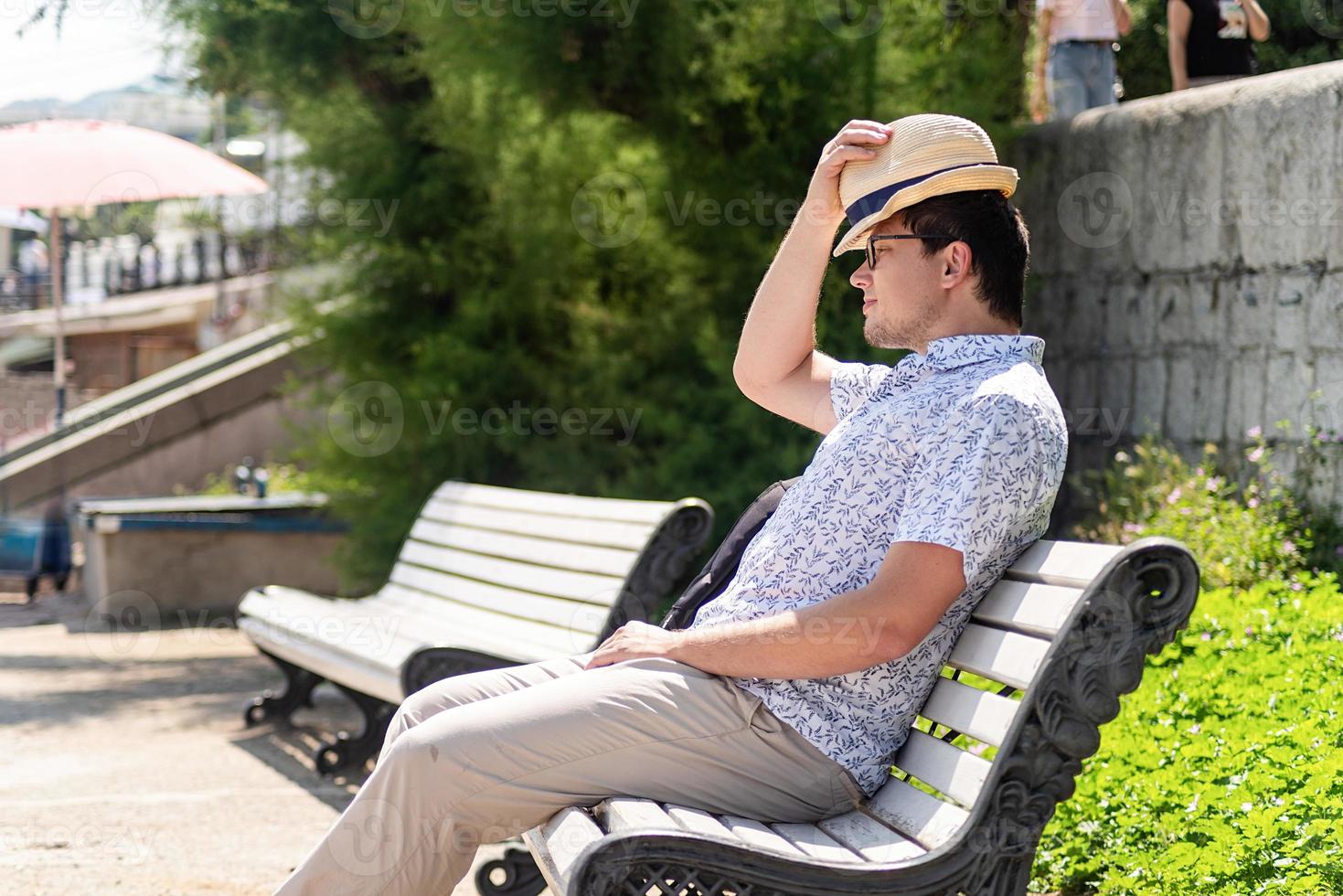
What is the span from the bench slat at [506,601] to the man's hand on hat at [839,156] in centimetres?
168

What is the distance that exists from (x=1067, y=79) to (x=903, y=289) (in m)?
4.89

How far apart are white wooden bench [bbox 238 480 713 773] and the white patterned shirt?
4.85 feet

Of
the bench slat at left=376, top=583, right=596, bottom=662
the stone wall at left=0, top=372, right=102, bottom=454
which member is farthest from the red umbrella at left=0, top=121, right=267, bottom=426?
the stone wall at left=0, top=372, right=102, bottom=454

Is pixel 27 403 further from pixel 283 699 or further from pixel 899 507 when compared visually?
pixel 899 507

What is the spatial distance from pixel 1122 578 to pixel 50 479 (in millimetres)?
10336

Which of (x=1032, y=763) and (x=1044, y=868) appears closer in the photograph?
(x=1032, y=763)

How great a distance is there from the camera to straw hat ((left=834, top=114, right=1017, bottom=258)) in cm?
278

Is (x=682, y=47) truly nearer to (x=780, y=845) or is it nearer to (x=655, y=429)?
(x=655, y=429)

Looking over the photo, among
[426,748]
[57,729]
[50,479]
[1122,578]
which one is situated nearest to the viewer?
[1122,578]

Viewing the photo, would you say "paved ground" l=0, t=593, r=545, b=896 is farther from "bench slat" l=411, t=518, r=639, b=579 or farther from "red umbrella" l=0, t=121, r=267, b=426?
"red umbrella" l=0, t=121, r=267, b=426

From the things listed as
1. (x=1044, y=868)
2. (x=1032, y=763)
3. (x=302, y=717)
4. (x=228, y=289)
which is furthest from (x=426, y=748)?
(x=228, y=289)

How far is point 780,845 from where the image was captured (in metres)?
2.46

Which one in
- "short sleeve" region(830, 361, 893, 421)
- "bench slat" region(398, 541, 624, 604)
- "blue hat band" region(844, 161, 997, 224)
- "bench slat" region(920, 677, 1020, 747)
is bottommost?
"bench slat" region(398, 541, 624, 604)

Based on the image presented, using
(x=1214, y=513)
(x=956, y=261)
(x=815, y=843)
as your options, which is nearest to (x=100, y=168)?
(x=1214, y=513)
